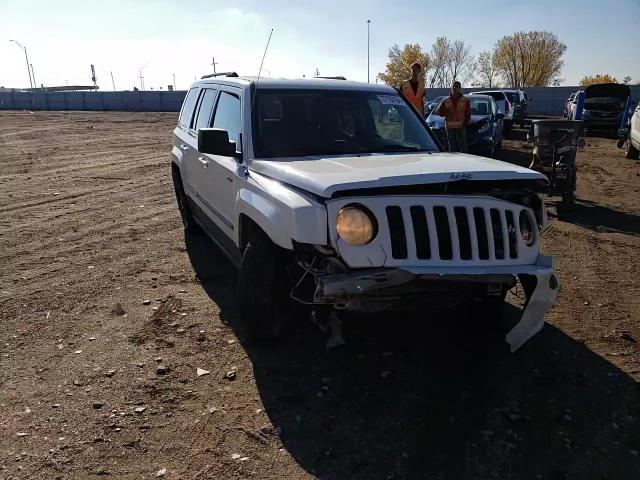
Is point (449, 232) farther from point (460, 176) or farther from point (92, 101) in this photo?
point (92, 101)

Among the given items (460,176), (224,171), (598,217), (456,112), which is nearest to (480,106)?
(456,112)

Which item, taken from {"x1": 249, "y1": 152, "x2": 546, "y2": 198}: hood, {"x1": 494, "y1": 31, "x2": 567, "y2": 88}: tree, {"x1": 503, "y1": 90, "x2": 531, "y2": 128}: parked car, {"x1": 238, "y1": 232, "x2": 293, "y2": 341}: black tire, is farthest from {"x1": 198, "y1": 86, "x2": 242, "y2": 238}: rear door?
{"x1": 494, "y1": 31, "x2": 567, "y2": 88}: tree

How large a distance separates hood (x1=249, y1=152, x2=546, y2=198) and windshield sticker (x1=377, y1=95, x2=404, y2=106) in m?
1.02

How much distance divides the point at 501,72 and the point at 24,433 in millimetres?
87861

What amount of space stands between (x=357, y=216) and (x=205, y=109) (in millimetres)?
3307

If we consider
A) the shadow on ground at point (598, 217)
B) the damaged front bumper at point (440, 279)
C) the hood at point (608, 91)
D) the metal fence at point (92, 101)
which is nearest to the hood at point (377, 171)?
the damaged front bumper at point (440, 279)

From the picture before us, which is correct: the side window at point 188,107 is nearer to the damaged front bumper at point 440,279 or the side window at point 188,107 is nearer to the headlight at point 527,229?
the damaged front bumper at point 440,279

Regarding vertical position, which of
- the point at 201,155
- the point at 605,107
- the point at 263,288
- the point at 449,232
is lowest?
the point at 263,288

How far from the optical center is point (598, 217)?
26.0 ft

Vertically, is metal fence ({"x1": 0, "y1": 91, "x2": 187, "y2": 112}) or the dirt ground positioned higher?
metal fence ({"x1": 0, "y1": 91, "x2": 187, "y2": 112})

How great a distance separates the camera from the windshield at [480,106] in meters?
13.9

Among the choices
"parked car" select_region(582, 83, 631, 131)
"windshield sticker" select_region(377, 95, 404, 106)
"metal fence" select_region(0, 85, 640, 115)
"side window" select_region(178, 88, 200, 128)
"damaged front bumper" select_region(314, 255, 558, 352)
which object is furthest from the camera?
"metal fence" select_region(0, 85, 640, 115)

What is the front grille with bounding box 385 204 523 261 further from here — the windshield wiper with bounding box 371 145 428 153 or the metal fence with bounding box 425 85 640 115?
the metal fence with bounding box 425 85 640 115

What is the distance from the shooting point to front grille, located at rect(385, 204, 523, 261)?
3.13m
